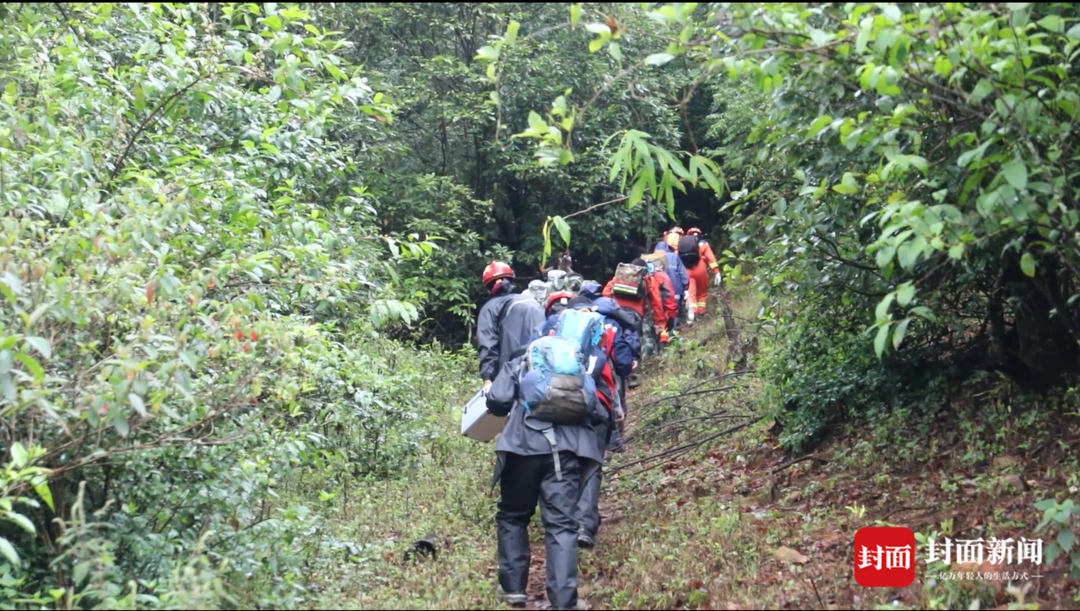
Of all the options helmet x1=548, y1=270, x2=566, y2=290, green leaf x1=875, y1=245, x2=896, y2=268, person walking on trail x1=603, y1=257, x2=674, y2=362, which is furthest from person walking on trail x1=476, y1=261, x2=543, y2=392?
green leaf x1=875, y1=245, x2=896, y2=268

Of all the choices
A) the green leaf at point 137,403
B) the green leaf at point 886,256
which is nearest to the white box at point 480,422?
the green leaf at point 137,403

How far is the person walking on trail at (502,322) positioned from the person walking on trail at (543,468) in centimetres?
192

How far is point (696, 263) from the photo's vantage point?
14531 mm

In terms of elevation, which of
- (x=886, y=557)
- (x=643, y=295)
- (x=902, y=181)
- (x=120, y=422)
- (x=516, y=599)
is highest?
(x=902, y=181)

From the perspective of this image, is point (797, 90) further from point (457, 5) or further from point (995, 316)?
point (457, 5)

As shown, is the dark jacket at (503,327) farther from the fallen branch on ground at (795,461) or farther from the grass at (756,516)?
the fallen branch on ground at (795,461)

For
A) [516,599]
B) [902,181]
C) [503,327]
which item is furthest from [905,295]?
[503,327]

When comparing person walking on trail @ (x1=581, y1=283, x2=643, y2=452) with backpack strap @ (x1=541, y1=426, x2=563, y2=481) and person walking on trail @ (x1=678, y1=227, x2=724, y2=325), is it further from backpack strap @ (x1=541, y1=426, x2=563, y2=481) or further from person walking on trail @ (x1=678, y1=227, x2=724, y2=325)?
person walking on trail @ (x1=678, y1=227, x2=724, y2=325)

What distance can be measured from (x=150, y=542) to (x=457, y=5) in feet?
40.2

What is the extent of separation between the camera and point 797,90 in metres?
6.01

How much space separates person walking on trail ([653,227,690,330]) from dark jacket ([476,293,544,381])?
535 cm

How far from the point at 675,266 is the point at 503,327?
589 centimetres

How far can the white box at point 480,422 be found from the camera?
23.6 feet

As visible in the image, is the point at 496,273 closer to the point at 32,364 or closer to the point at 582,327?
the point at 582,327
